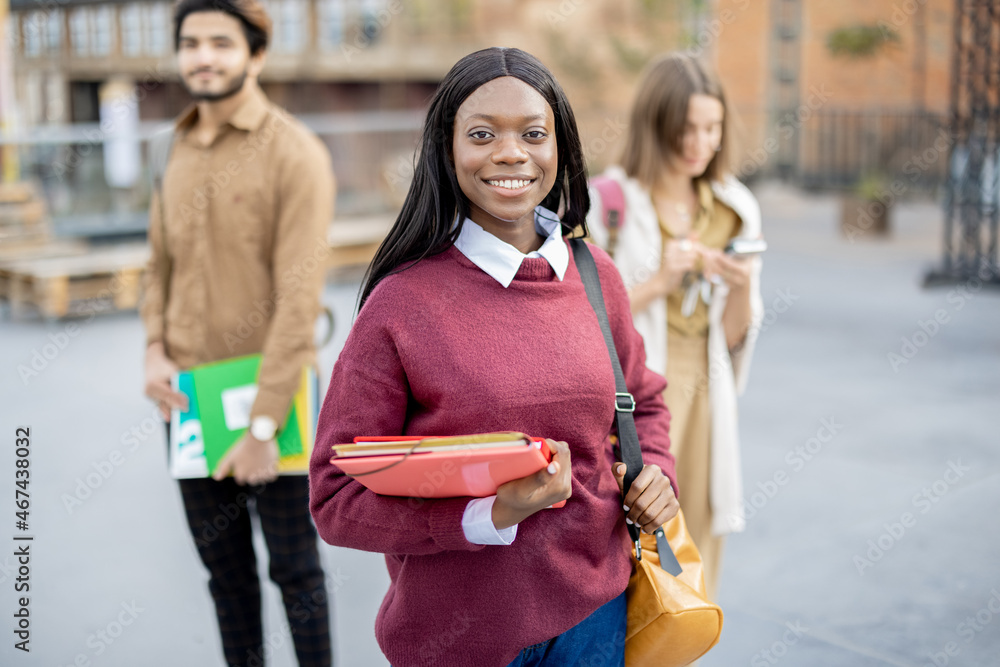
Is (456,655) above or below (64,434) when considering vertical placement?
above

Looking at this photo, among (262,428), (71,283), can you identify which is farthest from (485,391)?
(71,283)

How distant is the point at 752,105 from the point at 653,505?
17.8 meters

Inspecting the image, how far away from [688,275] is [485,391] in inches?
54.9

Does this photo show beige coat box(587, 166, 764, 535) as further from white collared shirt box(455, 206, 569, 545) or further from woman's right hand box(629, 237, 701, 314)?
white collared shirt box(455, 206, 569, 545)

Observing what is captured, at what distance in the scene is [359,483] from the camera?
1558 mm

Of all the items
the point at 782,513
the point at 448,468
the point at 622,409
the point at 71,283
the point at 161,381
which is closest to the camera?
the point at 448,468

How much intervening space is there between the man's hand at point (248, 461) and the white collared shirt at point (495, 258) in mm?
1168

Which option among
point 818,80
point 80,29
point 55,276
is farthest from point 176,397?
point 80,29

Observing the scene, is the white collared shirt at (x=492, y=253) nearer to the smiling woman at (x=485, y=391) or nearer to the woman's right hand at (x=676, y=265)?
the smiling woman at (x=485, y=391)

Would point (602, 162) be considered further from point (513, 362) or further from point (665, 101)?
point (513, 362)

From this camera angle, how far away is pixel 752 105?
1836 centimetres

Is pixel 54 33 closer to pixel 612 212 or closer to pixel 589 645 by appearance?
pixel 612 212

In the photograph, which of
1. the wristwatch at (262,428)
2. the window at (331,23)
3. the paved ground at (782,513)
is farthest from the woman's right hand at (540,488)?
the window at (331,23)

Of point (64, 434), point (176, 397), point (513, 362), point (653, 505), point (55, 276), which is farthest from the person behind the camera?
point (55, 276)
